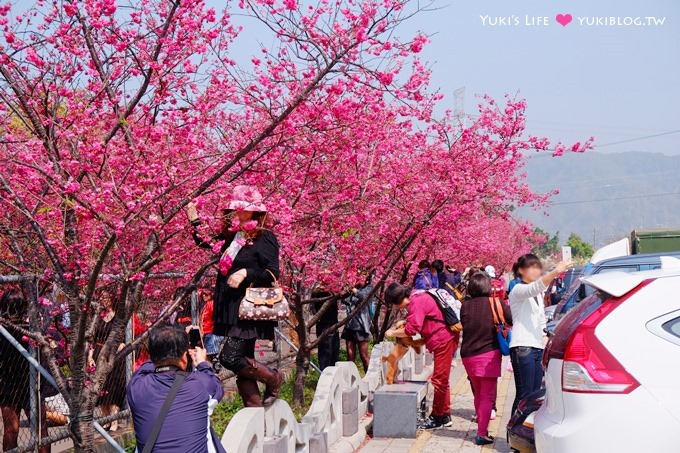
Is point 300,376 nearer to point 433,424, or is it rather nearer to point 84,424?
point 433,424

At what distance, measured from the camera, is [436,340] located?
10.0 m

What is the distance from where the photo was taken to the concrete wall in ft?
19.8

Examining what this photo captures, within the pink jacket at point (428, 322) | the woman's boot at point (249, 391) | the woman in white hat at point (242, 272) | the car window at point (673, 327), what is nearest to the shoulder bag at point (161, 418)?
the woman in white hat at point (242, 272)

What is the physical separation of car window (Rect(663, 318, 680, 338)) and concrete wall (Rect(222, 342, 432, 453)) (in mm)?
2623

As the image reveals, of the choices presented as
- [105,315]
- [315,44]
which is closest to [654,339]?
[315,44]

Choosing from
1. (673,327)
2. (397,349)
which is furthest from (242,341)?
(397,349)

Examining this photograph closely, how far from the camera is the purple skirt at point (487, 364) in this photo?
30.4 feet

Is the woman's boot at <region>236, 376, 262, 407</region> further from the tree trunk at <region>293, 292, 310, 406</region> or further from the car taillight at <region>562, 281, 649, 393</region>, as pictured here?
the tree trunk at <region>293, 292, 310, 406</region>

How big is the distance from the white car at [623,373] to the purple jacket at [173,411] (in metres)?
1.77

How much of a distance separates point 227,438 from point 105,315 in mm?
2470

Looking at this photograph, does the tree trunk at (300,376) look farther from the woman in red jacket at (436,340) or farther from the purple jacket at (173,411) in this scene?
the purple jacket at (173,411)

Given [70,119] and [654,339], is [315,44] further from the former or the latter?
[654,339]

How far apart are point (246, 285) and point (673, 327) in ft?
9.30

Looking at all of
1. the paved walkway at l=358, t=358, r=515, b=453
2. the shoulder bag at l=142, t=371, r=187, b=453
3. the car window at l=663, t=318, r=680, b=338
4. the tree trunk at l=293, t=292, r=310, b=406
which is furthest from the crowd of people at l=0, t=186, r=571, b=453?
the car window at l=663, t=318, r=680, b=338
